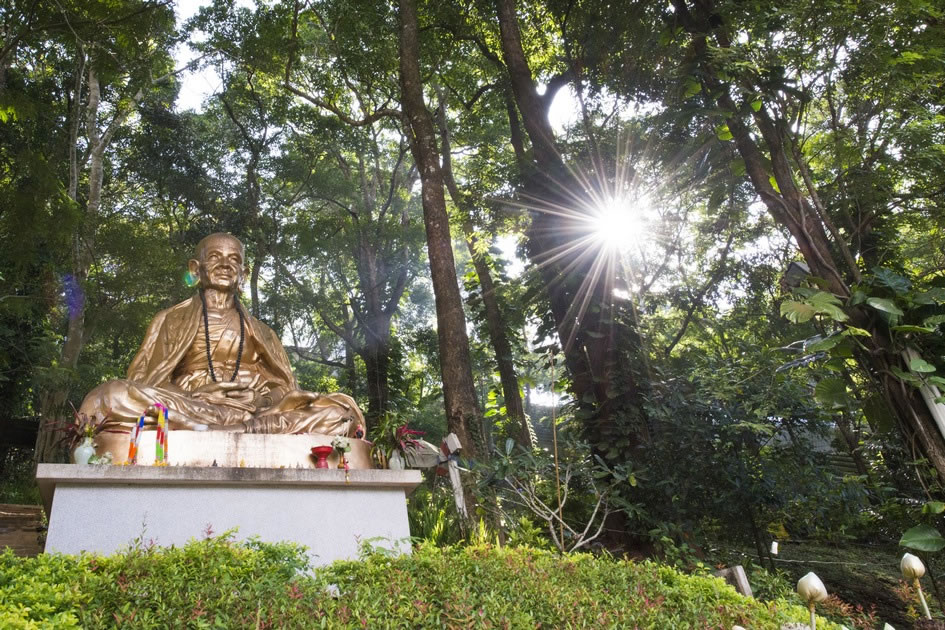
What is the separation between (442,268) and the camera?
23.7 ft

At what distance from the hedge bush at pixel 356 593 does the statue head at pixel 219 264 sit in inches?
132

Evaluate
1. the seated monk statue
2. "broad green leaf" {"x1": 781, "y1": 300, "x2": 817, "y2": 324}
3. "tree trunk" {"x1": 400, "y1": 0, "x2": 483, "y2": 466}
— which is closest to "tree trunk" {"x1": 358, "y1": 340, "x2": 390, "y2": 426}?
"tree trunk" {"x1": 400, "y1": 0, "x2": 483, "y2": 466}

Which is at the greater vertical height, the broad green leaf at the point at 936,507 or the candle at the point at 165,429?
the candle at the point at 165,429

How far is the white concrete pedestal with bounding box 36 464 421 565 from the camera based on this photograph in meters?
4.32

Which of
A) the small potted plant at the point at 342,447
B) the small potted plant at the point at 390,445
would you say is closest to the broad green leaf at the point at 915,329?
the small potted plant at the point at 390,445

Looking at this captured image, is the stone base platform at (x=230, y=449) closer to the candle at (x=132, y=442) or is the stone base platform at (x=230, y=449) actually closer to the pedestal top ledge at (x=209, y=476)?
the candle at (x=132, y=442)

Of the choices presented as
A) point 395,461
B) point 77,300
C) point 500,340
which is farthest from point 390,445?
point 77,300

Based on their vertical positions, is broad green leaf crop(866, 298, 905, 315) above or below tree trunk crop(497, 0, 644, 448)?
below

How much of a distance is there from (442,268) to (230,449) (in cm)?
300

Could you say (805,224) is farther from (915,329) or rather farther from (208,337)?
(208,337)

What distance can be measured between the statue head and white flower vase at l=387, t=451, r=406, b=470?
8.07ft

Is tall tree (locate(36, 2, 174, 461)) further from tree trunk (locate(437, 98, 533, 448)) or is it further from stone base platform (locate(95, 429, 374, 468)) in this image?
tree trunk (locate(437, 98, 533, 448))

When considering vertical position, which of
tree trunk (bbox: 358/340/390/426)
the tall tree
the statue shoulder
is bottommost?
the statue shoulder

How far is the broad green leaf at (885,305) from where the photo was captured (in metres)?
3.85
